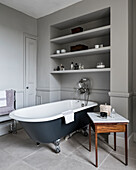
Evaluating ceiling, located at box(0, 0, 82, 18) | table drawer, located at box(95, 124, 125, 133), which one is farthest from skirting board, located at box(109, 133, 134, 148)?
ceiling, located at box(0, 0, 82, 18)

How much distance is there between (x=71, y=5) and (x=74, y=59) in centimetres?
121

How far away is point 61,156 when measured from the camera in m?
2.12

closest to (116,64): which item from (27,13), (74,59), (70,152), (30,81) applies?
(74,59)

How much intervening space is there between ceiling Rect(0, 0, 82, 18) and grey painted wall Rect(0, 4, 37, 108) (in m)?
0.14

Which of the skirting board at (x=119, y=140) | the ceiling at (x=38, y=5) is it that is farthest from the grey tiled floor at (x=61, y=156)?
the ceiling at (x=38, y=5)

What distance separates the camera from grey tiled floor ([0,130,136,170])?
1.87 m

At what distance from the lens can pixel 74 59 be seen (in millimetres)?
3559

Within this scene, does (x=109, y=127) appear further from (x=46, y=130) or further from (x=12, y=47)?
(x=12, y=47)

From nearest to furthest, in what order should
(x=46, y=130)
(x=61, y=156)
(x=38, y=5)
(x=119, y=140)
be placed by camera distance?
(x=46, y=130), (x=61, y=156), (x=119, y=140), (x=38, y=5)

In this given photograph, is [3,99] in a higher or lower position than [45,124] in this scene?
higher

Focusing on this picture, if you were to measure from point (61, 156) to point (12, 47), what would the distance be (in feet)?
8.26

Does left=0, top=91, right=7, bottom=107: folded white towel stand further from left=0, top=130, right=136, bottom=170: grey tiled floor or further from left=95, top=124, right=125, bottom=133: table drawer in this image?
left=95, top=124, right=125, bottom=133: table drawer

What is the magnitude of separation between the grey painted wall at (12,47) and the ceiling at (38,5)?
14 cm

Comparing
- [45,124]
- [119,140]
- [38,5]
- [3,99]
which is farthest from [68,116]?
[38,5]
